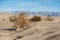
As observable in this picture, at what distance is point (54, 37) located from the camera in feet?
34.9

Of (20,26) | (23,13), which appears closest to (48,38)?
(20,26)

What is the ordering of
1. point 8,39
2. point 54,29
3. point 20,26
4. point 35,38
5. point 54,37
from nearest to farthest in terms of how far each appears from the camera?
point 54,37 < point 35,38 < point 54,29 < point 8,39 < point 20,26

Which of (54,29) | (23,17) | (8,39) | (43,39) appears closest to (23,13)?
(23,17)

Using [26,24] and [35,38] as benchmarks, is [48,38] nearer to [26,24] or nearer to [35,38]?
[35,38]

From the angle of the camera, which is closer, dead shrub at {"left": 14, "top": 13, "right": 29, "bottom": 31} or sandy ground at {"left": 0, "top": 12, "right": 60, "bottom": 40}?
sandy ground at {"left": 0, "top": 12, "right": 60, "bottom": 40}

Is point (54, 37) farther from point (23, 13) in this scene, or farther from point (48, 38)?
point (23, 13)

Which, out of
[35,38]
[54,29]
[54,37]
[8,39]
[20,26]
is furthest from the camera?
[20,26]

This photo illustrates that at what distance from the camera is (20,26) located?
2047cm

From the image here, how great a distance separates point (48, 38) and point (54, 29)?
1.92m

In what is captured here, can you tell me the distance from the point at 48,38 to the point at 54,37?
1.24 ft

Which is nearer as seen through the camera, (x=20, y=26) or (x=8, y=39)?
(x=8, y=39)

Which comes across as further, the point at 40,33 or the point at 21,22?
the point at 21,22

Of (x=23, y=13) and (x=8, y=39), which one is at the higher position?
(x=23, y=13)

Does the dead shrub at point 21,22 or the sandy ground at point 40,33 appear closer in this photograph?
the sandy ground at point 40,33
